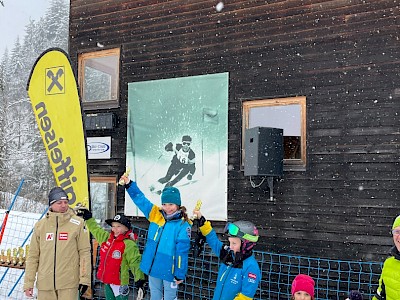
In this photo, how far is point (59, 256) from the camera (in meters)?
5.46

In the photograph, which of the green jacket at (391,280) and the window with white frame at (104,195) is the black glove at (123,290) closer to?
the green jacket at (391,280)

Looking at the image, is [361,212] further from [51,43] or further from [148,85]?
[51,43]

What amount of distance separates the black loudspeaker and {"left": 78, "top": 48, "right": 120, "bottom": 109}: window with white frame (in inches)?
122

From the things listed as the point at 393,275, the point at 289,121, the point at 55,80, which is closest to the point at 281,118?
the point at 289,121

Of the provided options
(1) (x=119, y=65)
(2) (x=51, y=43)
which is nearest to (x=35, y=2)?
(2) (x=51, y=43)

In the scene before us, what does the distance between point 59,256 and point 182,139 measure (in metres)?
3.63

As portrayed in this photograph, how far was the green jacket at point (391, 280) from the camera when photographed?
3.88 m

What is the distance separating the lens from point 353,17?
24.6 ft

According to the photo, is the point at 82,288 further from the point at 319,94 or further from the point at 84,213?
the point at 319,94

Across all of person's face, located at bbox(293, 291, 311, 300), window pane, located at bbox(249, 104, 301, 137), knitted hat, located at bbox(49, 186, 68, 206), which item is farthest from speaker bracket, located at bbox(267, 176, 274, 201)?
person's face, located at bbox(293, 291, 311, 300)

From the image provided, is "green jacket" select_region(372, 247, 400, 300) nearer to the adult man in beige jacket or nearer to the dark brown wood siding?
the adult man in beige jacket

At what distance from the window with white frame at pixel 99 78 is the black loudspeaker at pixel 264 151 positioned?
309 centimetres

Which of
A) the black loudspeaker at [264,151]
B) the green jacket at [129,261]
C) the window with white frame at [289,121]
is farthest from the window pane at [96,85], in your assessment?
the green jacket at [129,261]

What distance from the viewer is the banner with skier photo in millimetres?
8344
